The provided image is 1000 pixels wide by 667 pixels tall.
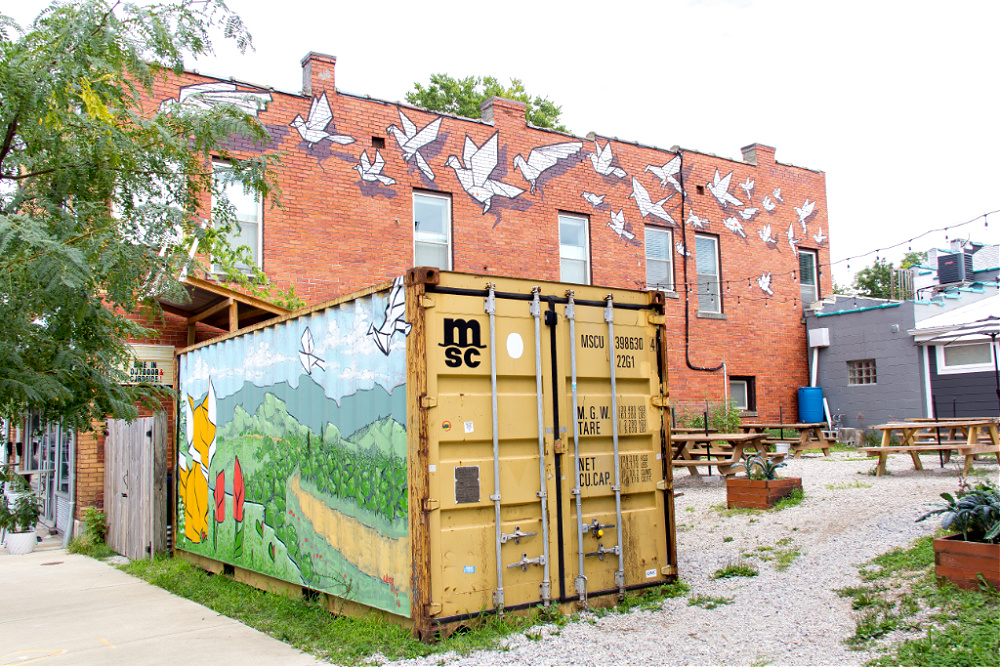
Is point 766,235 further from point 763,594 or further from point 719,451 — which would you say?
point 763,594

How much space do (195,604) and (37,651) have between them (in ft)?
5.56

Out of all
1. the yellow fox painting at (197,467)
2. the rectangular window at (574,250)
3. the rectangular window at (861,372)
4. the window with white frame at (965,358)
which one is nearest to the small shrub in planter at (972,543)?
the yellow fox painting at (197,467)

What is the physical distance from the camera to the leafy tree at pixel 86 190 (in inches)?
213

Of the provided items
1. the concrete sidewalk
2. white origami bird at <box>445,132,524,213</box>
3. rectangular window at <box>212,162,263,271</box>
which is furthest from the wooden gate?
white origami bird at <box>445,132,524,213</box>

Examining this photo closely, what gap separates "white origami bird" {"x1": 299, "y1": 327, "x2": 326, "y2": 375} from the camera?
7.50 meters

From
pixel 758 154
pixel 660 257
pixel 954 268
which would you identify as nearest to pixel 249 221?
pixel 660 257

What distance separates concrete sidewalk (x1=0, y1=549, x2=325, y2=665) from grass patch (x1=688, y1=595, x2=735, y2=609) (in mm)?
3171

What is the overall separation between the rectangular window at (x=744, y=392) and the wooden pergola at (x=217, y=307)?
12829 millimetres

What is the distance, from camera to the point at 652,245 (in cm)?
1942

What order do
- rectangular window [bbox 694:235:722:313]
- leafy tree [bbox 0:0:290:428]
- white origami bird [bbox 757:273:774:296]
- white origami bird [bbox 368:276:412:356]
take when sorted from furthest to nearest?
white origami bird [bbox 757:273:774:296], rectangular window [bbox 694:235:722:313], white origami bird [bbox 368:276:412:356], leafy tree [bbox 0:0:290:428]

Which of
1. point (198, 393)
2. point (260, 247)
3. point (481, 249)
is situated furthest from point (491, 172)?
point (198, 393)

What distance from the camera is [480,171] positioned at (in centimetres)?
1692

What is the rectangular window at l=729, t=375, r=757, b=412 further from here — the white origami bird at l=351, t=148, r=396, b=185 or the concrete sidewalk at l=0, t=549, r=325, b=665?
the concrete sidewalk at l=0, t=549, r=325, b=665

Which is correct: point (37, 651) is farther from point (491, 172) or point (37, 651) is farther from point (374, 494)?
point (491, 172)
